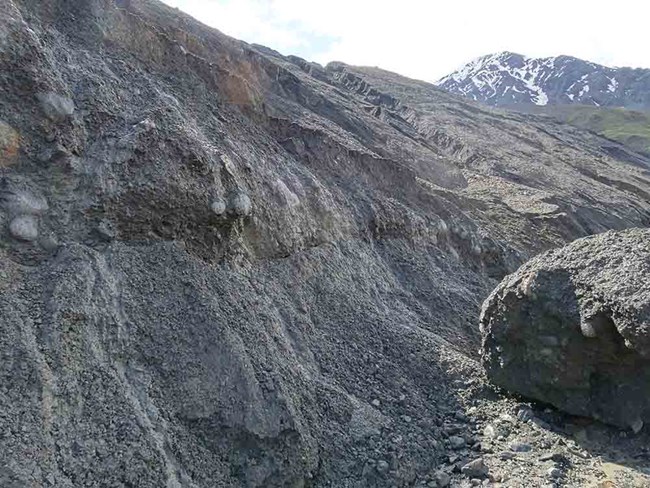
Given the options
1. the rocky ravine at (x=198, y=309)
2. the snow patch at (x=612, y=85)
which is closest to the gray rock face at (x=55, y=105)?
the rocky ravine at (x=198, y=309)

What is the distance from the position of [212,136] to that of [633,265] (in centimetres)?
921

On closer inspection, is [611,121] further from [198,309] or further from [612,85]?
[198,309]

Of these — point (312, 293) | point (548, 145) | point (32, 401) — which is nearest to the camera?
point (32, 401)

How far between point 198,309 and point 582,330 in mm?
7027

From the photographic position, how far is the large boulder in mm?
9734

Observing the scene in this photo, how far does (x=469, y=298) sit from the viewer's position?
54.4ft

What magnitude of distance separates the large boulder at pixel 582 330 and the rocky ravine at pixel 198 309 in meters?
0.56

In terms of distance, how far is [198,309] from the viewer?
936cm

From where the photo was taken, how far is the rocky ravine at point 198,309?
24.5 ft

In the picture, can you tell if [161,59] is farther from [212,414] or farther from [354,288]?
[212,414]

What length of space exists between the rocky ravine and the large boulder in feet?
1.83

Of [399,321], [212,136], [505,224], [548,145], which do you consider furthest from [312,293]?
[548,145]

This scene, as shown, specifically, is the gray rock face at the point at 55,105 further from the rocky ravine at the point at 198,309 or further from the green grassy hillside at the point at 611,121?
the green grassy hillside at the point at 611,121

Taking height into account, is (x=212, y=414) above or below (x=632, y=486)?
below
